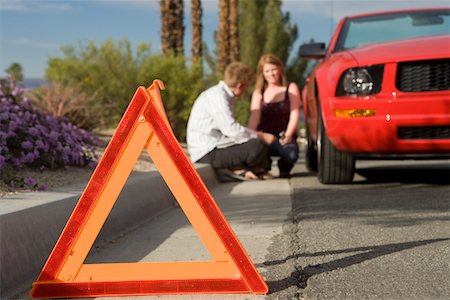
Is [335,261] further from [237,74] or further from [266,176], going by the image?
[266,176]

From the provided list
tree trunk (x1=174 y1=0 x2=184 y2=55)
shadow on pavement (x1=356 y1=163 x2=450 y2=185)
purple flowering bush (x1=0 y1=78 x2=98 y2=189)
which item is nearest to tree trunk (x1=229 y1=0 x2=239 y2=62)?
tree trunk (x1=174 y1=0 x2=184 y2=55)

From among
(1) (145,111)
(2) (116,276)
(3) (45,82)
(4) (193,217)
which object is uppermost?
(1) (145,111)

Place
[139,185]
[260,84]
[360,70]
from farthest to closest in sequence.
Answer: [260,84] → [360,70] → [139,185]

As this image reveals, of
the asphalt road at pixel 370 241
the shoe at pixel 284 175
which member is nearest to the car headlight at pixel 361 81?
the asphalt road at pixel 370 241

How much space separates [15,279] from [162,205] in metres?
2.90

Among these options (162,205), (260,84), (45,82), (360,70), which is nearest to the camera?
(162,205)

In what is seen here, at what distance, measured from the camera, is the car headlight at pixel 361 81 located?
23.2 feet

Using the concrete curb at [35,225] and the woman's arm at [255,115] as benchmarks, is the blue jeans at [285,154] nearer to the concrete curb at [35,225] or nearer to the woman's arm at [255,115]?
the woman's arm at [255,115]

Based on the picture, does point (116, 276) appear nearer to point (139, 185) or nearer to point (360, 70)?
point (139, 185)

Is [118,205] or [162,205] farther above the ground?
[118,205]

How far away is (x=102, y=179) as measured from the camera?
367cm

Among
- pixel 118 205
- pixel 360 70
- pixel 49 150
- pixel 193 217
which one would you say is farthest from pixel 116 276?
pixel 360 70

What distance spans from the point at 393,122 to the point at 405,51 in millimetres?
639

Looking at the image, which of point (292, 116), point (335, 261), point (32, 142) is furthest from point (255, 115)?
point (335, 261)
